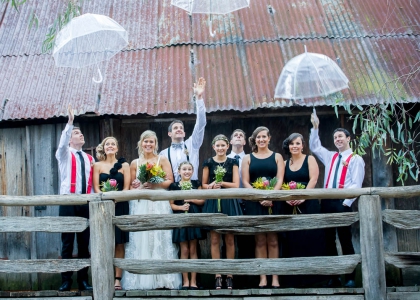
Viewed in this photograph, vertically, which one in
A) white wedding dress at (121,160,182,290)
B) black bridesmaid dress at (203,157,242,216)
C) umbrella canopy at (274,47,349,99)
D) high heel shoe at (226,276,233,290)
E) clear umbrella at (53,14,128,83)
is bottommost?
high heel shoe at (226,276,233,290)

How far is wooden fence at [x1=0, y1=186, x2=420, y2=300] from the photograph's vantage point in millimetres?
6492

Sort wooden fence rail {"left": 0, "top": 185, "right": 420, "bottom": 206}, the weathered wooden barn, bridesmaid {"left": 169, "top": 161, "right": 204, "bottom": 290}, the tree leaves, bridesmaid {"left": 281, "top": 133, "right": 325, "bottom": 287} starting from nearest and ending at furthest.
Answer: wooden fence rail {"left": 0, "top": 185, "right": 420, "bottom": 206} < the tree leaves < bridesmaid {"left": 169, "top": 161, "right": 204, "bottom": 290} < bridesmaid {"left": 281, "top": 133, "right": 325, "bottom": 287} < the weathered wooden barn

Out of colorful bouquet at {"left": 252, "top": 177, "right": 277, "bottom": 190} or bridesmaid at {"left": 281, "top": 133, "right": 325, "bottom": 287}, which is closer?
colorful bouquet at {"left": 252, "top": 177, "right": 277, "bottom": 190}

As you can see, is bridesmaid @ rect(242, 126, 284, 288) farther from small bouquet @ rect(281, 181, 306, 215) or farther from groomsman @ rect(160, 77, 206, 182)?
groomsman @ rect(160, 77, 206, 182)

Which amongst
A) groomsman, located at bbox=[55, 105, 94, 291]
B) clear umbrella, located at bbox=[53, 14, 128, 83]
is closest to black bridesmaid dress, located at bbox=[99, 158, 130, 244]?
groomsman, located at bbox=[55, 105, 94, 291]

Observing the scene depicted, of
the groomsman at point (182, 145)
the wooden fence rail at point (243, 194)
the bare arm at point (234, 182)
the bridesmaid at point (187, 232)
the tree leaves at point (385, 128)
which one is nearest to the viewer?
the wooden fence rail at point (243, 194)

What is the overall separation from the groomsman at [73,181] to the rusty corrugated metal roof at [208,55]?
1083 mm

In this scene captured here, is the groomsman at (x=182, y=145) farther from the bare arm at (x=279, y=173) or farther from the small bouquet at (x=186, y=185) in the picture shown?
the bare arm at (x=279, y=173)

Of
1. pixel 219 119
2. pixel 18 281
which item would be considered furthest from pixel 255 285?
pixel 18 281

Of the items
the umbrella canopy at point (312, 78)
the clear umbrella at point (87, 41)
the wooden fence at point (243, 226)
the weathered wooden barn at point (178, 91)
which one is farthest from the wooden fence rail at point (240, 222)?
the clear umbrella at point (87, 41)

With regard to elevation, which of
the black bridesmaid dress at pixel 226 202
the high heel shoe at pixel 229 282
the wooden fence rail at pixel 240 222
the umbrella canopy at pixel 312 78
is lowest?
the high heel shoe at pixel 229 282

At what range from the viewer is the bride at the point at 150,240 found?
7.30 meters

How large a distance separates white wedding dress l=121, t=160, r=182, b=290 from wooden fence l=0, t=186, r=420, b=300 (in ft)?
2.52

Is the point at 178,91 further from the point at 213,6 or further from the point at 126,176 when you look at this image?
the point at 126,176
